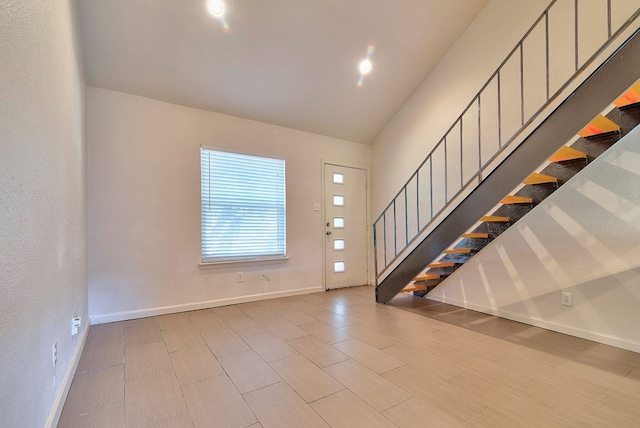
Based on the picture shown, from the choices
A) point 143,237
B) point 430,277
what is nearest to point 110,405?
point 143,237

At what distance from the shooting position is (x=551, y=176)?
7.86 ft

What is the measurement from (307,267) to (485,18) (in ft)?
12.7

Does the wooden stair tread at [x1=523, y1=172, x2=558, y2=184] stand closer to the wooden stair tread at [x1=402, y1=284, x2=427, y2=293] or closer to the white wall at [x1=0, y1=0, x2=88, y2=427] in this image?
the wooden stair tread at [x1=402, y1=284, x2=427, y2=293]

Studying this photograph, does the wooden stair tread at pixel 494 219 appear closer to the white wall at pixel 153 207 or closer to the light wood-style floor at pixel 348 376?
the light wood-style floor at pixel 348 376

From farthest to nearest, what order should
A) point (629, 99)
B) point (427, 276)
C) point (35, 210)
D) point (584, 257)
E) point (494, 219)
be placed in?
point (427, 276)
point (494, 219)
point (584, 257)
point (629, 99)
point (35, 210)

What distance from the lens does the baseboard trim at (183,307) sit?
10.0ft

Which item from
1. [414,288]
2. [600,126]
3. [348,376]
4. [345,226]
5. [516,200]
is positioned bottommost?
[348,376]

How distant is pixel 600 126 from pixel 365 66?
99.3 inches

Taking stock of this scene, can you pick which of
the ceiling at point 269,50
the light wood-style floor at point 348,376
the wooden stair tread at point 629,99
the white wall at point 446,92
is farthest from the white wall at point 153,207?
the wooden stair tread at point 629,99

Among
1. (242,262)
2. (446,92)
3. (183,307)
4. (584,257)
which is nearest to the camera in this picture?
(584,257)

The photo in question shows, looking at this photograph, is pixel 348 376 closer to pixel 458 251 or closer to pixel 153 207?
pixel 458 251

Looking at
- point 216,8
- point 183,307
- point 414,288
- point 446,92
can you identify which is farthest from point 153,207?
point 446,92

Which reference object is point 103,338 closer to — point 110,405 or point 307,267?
point 110,405

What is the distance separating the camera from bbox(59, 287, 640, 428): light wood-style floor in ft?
4.96
